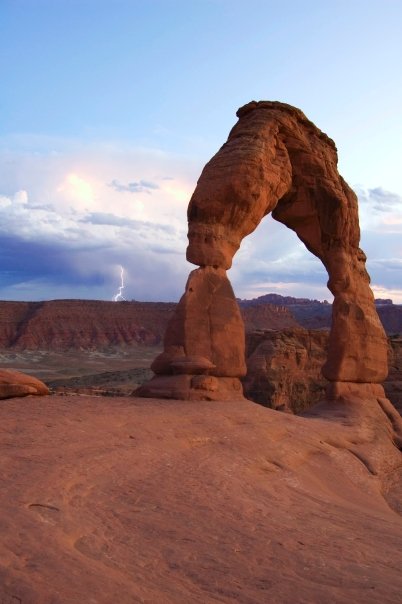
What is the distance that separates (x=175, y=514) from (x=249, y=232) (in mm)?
8217

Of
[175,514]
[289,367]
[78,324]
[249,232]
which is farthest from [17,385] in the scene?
[78,324]

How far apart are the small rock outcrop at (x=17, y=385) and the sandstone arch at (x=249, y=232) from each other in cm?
213

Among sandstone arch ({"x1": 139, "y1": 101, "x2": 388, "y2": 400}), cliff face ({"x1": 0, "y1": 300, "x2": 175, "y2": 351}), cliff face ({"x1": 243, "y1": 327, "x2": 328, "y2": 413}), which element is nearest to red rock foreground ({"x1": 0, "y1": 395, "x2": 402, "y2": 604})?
sandstone arch ({"x1": 139, "y1": 101, "x2": 388, "y2": 400})

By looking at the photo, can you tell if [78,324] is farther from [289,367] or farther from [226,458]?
[226,458]

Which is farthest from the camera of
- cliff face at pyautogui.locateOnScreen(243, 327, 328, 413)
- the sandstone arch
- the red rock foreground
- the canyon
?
cliff face at pyautogui.locateOnScreen(243, 327, 328, 413)

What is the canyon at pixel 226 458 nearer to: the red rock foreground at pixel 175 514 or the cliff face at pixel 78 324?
the red rock foreground at pixel 175 514

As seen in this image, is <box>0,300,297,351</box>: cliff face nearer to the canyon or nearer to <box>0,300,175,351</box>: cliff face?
<box>0,300,175,351</box>: cliff face

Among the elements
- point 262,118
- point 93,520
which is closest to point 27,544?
point 93,520

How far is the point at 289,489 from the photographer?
608 centimetres

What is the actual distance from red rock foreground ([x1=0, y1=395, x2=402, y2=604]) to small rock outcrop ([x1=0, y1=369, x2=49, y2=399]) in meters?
0.32

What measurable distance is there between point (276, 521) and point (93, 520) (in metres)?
1.49

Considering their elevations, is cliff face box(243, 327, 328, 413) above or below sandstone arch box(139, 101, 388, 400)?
below

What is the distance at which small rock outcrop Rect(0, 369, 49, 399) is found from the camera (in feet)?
27.4

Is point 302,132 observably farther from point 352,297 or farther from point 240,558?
point 240,558
